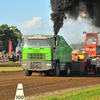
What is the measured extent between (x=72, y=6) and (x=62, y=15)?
1994mm

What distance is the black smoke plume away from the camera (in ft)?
86.7

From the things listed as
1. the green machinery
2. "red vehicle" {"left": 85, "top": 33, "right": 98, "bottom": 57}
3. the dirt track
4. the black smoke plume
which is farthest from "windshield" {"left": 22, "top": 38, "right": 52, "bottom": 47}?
"red vehicle" {"left": 85, "top": 33, "right": 98, "bottom": 57}

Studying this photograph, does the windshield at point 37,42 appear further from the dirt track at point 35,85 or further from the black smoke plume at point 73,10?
the black smoke plume at point 73,10

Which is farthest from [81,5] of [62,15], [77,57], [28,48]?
[28,48]

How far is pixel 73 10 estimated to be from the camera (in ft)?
92.8

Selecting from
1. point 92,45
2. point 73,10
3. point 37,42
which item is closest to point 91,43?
point 92,45

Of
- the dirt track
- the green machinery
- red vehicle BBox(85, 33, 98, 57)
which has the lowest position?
the dirt track

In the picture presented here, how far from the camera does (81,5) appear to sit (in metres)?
29.1

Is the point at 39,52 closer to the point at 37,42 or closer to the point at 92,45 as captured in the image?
the point at 37,42

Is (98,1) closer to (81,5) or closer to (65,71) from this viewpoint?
(81,5)

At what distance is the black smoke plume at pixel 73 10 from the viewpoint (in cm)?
2644

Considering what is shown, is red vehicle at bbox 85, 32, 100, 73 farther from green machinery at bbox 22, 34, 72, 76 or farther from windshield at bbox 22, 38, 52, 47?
windshield at bbox 22, 38, 52, 47

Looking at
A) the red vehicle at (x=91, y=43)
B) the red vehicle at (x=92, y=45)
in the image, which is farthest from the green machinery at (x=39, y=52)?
the red vehicle at (x=91, y=43)

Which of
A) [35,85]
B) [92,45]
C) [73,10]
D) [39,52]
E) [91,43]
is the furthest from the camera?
[91,43]
